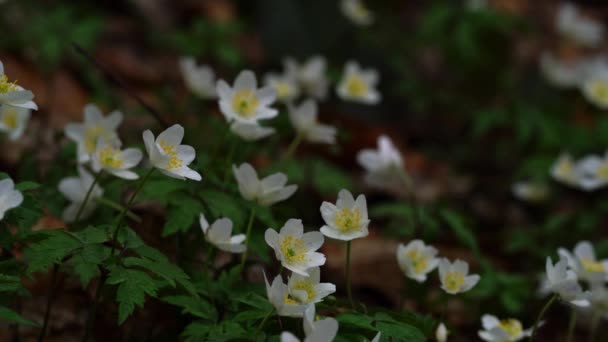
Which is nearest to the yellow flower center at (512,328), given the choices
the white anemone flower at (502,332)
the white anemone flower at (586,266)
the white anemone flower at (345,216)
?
the white anemone flower at (502,332)

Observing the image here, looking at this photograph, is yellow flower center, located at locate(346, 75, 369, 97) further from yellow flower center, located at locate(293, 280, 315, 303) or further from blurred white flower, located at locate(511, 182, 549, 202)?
yellow flower center, located at locate(293, 280, 315, 303)

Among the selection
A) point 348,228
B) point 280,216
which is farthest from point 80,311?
point 348,228

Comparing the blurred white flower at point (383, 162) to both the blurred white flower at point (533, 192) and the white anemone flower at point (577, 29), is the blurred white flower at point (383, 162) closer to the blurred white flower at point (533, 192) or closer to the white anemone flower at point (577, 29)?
the blurred white flower at point (533, 192)

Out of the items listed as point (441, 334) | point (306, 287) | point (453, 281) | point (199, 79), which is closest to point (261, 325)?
point (306, 287)

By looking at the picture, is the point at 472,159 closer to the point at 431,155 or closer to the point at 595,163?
the point at 431,155

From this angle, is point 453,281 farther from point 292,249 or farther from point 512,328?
point 292,249
